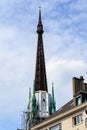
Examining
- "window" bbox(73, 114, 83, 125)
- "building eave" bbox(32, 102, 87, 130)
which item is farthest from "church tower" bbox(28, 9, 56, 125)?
"window" bbox(73, 114, 83, 125)

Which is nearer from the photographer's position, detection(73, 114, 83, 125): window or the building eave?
the building eave

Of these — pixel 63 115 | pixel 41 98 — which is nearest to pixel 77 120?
pixel 63 115

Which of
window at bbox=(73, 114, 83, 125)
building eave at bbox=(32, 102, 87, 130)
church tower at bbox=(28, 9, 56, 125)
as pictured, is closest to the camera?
building eave at bbox=(32, 102, 87, 130)

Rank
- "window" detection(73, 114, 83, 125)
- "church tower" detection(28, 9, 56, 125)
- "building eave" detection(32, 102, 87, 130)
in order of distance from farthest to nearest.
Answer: "church tower" detection(28, 9, 56, 125), "window" detection(73, 114, 83, 125), "building eave" detection(32, 102, 87, 130)

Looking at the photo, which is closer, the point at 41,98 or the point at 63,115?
Answer: the point at 63,115

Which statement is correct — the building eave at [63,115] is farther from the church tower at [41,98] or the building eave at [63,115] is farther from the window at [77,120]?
the church tower at [41,98]

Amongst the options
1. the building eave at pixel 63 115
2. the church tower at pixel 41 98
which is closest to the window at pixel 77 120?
the building eave at pixel 63 115

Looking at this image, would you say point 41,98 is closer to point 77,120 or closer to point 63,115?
point 63,115

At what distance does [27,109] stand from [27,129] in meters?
16.6

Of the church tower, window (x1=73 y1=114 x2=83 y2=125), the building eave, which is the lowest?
window (x1=73 y1=114 x2=83 y2=125)

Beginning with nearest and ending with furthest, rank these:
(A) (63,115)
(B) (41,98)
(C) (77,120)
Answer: (C) (77,120) < (A) (63,115) < (B) (41,98)

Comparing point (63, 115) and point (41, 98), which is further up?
point (41, 98)

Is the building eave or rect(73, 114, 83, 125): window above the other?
the building eave

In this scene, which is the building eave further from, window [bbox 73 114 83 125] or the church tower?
the church tower
